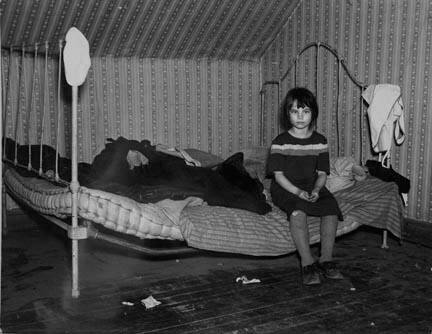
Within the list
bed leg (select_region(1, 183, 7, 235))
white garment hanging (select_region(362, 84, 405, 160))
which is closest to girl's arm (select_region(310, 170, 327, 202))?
white garment hanging (select_region(362, 84, 405, 160))

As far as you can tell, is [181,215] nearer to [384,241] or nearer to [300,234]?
[300,234]

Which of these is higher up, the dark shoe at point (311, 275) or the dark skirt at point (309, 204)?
the dark skirt at point (309, 204)

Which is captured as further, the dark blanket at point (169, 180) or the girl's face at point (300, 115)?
the girl's face at point (300, 115)

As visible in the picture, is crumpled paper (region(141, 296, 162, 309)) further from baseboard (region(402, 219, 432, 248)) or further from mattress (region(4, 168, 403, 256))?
baseboard (region(402, 219, 432, 248))

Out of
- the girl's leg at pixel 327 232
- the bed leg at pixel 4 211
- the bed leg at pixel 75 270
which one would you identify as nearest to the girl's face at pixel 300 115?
the girl's leg at pixel 327 232

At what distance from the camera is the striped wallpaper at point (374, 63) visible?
12.7ft

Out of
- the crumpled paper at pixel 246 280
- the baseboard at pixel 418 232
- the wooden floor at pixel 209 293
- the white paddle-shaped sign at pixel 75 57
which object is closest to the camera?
the wooden floor at pixel 209 293

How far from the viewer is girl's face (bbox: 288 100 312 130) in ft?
10.3

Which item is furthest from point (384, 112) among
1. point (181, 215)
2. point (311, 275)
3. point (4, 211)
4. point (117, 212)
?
point (4, 211)

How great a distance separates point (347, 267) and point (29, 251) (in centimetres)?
206

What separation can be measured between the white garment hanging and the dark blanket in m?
0.98

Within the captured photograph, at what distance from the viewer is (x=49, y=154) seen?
3.62 meters

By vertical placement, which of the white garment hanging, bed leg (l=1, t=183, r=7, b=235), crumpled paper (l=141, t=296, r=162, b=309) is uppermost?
the white garment hanging

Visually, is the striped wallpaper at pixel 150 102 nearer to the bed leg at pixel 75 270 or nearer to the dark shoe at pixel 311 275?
the bed leg at pixel 75 270
